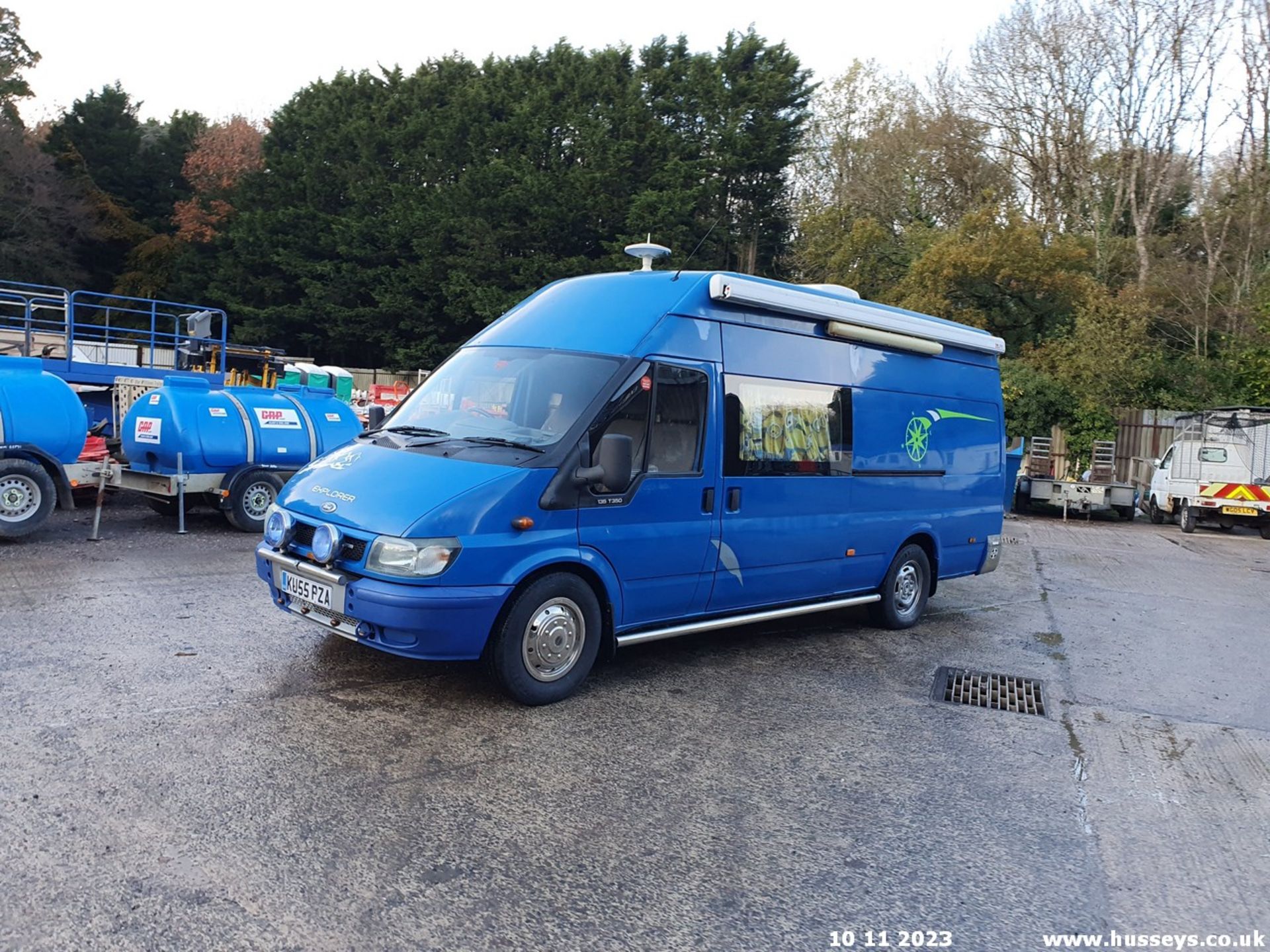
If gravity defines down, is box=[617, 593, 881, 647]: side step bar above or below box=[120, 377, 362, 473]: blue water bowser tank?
below

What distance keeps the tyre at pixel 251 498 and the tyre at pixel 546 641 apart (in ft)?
22.4

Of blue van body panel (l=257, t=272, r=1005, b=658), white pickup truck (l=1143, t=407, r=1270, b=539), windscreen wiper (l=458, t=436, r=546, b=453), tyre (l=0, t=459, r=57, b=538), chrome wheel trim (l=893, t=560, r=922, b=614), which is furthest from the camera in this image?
white pickup truck (l=1143, t=407, r=1270, b=539)

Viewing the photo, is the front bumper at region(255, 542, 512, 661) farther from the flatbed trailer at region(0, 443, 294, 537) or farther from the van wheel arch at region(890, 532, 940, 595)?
the flatbed trailer at region(0, 443, 294, 537)

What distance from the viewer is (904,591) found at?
819cm

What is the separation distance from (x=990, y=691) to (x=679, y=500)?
2554 millimetres

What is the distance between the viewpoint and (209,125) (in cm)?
5306

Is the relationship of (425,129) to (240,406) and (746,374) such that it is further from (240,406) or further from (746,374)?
(746,374)

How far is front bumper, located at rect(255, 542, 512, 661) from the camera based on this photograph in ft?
15.9

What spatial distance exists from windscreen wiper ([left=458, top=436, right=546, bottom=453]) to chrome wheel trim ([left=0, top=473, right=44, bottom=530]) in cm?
635

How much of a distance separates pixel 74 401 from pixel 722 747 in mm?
8590

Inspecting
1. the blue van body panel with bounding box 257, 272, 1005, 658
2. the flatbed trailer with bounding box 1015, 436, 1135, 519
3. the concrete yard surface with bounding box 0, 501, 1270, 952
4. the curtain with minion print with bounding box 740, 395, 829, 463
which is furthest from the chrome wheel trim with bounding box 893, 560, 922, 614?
the flatbed trailer with bounding box 1015, 436, 1135, 519

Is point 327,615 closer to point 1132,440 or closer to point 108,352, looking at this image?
point 108,352

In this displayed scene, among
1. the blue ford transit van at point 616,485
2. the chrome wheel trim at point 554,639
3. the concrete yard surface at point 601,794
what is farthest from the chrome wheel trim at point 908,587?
the chrome wheel trim at point 554,639

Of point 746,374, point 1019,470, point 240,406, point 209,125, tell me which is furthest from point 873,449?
point 209,125
